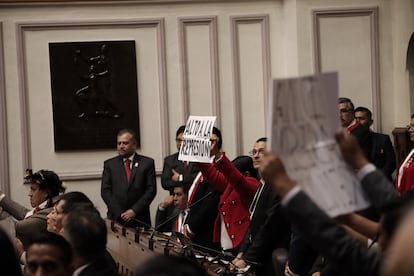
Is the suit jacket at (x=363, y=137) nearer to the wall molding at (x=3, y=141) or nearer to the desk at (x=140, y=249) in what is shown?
the desk at (x=140, y=249)

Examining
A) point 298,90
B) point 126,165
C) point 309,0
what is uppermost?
point 309,0

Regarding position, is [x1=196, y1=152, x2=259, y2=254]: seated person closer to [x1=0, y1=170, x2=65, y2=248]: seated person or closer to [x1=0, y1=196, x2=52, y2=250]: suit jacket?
[x1=0, y1=170, x2=65, y2=248]: seated person

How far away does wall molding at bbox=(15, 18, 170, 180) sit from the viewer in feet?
30.8

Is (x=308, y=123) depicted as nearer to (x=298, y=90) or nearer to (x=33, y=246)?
(x=298, y=90)

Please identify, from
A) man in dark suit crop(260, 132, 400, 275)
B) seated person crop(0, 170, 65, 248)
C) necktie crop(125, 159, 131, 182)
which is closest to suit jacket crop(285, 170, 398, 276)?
man in dark suit crop(260, 132, 400, 275)

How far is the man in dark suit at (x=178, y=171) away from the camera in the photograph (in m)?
7.30

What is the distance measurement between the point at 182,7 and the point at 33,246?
6.81m

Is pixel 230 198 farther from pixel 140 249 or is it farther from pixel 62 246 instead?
pixel 62 246

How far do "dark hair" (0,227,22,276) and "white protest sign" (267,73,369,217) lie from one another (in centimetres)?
77

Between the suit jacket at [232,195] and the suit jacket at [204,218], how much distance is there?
0.23 metres

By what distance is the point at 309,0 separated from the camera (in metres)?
9.32

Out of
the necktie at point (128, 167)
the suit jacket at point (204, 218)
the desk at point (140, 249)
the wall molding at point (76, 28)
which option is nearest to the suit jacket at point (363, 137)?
the suit jacket at point (204, 218)

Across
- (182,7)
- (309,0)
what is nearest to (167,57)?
(182,7)

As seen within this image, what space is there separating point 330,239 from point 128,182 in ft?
19.7
